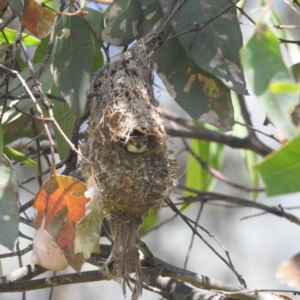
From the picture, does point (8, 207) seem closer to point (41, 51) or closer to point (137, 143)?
point (137, 143)

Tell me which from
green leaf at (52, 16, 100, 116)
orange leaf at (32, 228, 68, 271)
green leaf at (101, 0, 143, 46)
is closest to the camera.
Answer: orange leaf at (32, 228, 68, 271)

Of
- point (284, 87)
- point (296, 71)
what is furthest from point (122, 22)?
point (284, 87)

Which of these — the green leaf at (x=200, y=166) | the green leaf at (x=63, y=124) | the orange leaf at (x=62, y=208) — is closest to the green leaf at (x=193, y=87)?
the green leaf at (x=63, y=124)

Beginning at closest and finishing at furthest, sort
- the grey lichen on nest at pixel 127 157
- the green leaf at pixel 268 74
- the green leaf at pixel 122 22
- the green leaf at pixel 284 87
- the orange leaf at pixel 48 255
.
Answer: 1. the green leaf at pixel 284 87
2. the green leaf at pixel 268 74
3. the orange leaf at pixel 48 255
4. the grey lichen on nest at pixel 127 157
5. the green leaf at pixel 122 22

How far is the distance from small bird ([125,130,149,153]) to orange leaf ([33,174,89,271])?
1.30 feet

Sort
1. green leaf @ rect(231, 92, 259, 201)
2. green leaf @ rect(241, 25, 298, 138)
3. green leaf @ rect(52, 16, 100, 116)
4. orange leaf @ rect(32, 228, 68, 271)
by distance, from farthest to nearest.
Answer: green leaf @ rect(231, 92, 259, 201), green leaf @ rect(52, 16, 100, 116), orange leaf @ rect(32, 228, 68, 271), green leaf @ rect(241, 25, 298, 138)

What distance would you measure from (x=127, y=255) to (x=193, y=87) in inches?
25.2

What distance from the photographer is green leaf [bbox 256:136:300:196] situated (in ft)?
3.11

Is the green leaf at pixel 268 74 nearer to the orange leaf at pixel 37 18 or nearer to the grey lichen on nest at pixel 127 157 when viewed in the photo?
the grey lichen on nest at pixel 127 157

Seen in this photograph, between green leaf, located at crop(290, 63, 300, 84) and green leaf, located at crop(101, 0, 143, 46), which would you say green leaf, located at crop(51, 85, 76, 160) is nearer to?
green leaf, located at crop(101, 0, 143, 46)

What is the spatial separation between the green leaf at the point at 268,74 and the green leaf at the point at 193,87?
830 mm

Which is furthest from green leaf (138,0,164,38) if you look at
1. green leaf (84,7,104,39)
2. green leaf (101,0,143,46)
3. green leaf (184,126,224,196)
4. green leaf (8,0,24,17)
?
green leaf (184,126,224,196)

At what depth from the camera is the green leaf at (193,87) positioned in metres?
1.90

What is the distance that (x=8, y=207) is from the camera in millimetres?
1477
